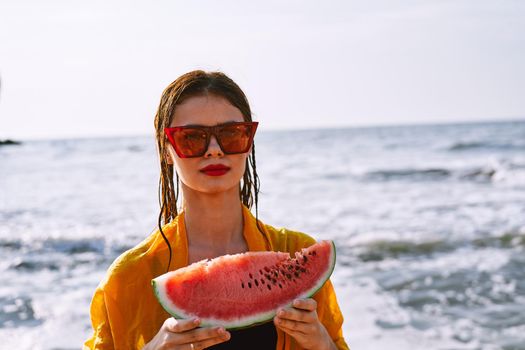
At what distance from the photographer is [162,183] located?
2707 mm

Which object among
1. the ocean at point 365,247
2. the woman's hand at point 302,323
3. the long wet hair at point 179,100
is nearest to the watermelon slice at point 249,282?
the woman's hand at point 302,323

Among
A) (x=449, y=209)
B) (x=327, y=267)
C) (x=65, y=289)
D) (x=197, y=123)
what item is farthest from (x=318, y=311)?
(x=449, y=209)

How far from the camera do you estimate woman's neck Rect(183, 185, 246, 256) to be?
8.01 feet

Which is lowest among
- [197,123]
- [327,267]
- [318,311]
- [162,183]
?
[318,311]

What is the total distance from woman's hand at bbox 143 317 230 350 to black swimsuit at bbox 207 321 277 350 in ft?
0.87

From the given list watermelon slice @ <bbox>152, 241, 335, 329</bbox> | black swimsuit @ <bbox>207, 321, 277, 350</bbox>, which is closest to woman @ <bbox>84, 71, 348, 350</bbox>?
black swimsuit @ <bbox>207, 321, 277, 350</bbox>

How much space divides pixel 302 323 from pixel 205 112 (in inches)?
31.9

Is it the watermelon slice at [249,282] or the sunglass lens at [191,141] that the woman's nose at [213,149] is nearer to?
the sunglass lens at [191,141]

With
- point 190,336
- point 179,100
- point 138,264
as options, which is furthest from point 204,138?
point 190,336

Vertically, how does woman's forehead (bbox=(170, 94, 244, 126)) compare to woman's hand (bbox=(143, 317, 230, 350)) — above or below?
above

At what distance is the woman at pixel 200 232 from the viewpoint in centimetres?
229

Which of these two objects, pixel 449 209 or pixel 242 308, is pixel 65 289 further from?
pixel 449 209

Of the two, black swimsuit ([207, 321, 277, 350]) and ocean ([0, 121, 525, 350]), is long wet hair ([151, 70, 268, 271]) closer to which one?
black swimsuit ([207, 321, 277, 350])

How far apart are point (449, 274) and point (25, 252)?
6.54m
